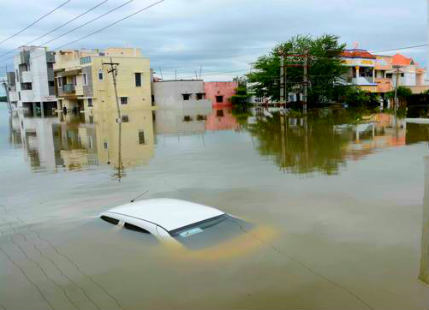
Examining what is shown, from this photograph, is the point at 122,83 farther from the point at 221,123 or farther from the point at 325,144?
the point at 325,144

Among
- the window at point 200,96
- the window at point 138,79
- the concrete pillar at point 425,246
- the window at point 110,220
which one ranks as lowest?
the concrete pillar at point 425,246

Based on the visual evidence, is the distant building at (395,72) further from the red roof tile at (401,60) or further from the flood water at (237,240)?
the flood water at (237,240)

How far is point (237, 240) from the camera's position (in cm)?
760

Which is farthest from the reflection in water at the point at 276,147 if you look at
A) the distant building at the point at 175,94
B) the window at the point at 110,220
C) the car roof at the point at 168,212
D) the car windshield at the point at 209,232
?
the distant building at the point at 175,94

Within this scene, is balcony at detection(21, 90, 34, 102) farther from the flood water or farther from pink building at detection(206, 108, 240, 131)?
the flood water

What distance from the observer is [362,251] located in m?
7.25

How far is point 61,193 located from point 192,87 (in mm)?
59405

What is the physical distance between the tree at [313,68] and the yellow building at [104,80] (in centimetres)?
1757

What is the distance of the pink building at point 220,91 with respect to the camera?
76250 mm

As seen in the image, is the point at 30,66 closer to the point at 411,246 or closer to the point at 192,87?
the point at 192,87

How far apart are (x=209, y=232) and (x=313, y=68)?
52.9 metres

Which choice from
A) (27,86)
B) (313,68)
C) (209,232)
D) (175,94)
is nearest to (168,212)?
(209,232)

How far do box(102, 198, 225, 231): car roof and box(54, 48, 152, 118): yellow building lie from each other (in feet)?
172

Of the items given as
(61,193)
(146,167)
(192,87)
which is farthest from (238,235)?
(192,87)
